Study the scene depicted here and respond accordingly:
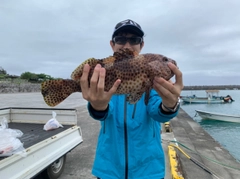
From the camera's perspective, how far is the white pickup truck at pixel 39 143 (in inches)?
141

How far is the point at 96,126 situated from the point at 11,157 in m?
7.56

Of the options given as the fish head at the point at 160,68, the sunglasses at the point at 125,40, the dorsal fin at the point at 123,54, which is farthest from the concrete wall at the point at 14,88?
the fish head at the point at 160,68

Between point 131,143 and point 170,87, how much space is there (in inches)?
34.8

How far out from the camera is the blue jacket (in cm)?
248

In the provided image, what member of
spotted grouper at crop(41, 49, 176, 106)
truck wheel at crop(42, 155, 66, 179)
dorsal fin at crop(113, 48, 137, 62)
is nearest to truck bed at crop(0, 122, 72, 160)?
truck wheel at crop(42, 155, 66, 179)

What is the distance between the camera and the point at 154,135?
2637 mm

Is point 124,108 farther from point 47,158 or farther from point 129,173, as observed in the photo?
point 47,158

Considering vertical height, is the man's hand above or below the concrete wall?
below

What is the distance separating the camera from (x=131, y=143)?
2545mm

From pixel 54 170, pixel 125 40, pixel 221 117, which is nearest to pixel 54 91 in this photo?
pixel 125 40

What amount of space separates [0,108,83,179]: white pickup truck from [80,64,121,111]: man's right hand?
2.09 meters

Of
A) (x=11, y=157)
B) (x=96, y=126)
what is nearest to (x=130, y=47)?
(x=11, y=157)

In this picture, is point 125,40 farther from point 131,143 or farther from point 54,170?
point 54,170

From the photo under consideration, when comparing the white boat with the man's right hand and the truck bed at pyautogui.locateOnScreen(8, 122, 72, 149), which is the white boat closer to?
the truck bed at pyautogui.locateOnScreen(8, 122, 72, 149)
